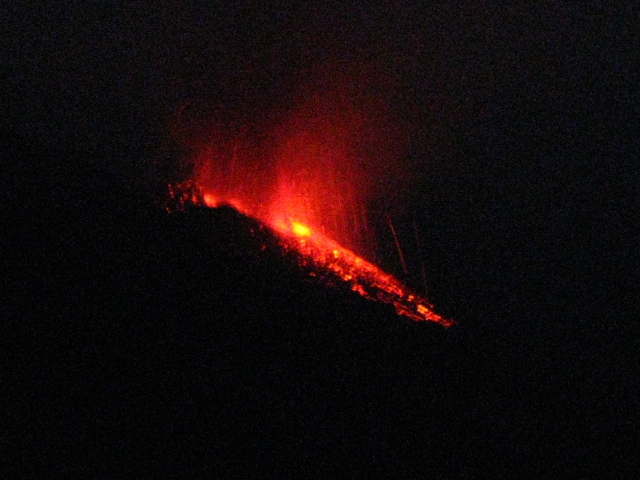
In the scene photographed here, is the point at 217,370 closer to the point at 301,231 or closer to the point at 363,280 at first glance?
the point at 363,280

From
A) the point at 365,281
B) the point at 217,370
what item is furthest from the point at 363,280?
the point at 217,370

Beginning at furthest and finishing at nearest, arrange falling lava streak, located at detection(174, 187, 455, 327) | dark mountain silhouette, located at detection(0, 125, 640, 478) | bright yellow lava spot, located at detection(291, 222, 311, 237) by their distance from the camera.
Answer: bright yellow lava spot, located at detection(291, 222, 311, 237) → falling lava streak, located at detection(174, 187, 455, 327) → dark mountain silhouette, located at detection(0, 125, 640, 478)

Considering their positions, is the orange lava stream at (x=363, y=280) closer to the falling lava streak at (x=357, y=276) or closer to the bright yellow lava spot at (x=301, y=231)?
the falling lava streak at (x=357, y=276)

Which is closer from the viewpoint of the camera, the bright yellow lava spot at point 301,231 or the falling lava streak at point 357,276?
the falling lava streak at point 357,276

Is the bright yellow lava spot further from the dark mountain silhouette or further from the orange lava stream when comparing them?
the dark mountain silhouette

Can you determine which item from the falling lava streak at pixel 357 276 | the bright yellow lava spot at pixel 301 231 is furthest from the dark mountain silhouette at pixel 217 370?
the bright yellow lava spot at pixel 301 231

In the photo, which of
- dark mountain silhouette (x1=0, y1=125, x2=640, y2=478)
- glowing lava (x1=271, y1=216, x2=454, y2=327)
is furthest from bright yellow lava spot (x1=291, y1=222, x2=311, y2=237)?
dark mountain silhouette (x1=0, y1=125, x2=640, y2=478)

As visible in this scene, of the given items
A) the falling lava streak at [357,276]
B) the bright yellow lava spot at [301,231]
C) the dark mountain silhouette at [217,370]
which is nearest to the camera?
the dark mountain silhouette at [217,370]

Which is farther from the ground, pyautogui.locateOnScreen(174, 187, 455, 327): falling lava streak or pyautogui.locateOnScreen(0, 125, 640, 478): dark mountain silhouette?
pyautogui.locateOnScreen(174, 187, 455, 327): falling lava streak

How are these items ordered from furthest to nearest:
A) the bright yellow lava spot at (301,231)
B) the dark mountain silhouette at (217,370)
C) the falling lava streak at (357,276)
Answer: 1. the bright yellow lava spot at (301,231)
2. the falling lava streak at (357,276)
3. the dark mountain silhouette at (217,370)
